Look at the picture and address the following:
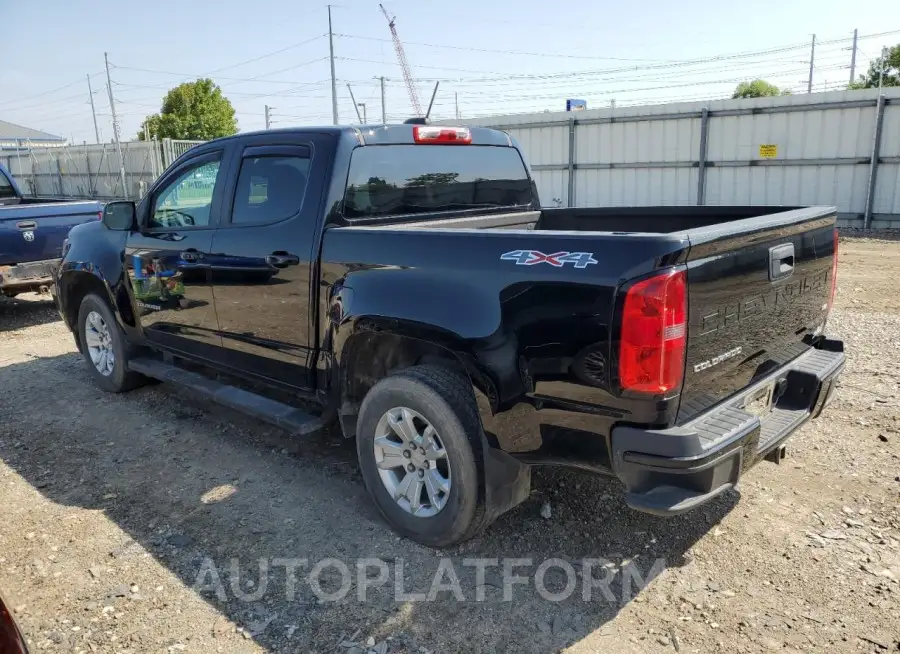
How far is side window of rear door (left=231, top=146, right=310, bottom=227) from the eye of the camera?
3.81m

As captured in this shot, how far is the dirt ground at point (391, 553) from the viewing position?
9.01 feet

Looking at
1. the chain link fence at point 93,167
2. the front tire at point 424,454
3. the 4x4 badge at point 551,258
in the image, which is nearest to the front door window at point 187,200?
the front tire at point 424,454

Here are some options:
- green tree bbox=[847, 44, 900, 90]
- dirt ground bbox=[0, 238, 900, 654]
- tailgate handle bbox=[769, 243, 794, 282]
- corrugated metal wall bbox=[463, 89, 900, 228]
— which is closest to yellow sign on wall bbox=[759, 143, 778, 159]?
corrugated metal wall bbox=[463, 89, 900, 228]

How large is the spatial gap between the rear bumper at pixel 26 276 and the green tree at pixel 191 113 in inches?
1601

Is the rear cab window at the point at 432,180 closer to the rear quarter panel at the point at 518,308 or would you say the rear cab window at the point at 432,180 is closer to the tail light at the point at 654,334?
the rear quarter panel at the point at 518,308

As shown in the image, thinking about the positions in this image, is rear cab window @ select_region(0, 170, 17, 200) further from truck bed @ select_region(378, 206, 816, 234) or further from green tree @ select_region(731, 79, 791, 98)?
green tree @ select_region(731, 79, 791, 98)

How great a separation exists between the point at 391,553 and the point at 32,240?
660 centimetres

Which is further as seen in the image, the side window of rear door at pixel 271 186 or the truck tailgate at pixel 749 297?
the side window of rear door at pixel 271 186

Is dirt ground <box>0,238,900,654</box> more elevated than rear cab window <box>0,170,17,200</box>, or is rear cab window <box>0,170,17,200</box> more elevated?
rear cab window <box>0,170,17,200</box>

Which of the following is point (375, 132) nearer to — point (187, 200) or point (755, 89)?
point (187, 200)

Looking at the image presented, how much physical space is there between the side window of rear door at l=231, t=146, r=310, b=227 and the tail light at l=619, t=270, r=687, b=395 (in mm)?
2038

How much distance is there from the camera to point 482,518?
3.13 metres

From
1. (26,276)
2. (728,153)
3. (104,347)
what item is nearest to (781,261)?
(104,347)

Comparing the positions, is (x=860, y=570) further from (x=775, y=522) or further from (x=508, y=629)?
(x=508, y=629)
